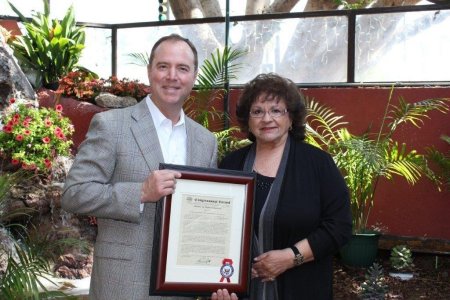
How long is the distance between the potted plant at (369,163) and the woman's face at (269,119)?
3615 mm

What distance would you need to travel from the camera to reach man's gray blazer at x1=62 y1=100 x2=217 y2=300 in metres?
2.57

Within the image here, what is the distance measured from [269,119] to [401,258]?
14.8ft

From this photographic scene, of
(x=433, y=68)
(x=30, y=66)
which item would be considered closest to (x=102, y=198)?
(x=433, y=68)

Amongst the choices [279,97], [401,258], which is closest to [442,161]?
[401,258]

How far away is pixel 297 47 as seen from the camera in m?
8.95

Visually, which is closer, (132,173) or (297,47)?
(132,173)

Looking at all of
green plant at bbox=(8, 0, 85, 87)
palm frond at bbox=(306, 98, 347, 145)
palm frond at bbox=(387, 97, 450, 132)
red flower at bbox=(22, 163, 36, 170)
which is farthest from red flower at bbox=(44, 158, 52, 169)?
palm frond at bbox=(387, 97, 450, 132)

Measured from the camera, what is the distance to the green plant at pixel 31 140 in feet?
22.9

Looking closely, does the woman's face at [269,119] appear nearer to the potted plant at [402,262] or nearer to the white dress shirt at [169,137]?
the white dress shirt at [169,137]

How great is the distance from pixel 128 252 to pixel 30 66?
7.15 metres

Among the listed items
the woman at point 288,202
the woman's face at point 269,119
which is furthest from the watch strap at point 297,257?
the woman's face at point 269,119

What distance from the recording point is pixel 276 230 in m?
2.97

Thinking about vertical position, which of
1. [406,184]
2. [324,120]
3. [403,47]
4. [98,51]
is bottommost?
[406,184]

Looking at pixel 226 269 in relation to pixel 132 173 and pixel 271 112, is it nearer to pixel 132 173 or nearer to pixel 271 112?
pixel 132 173
